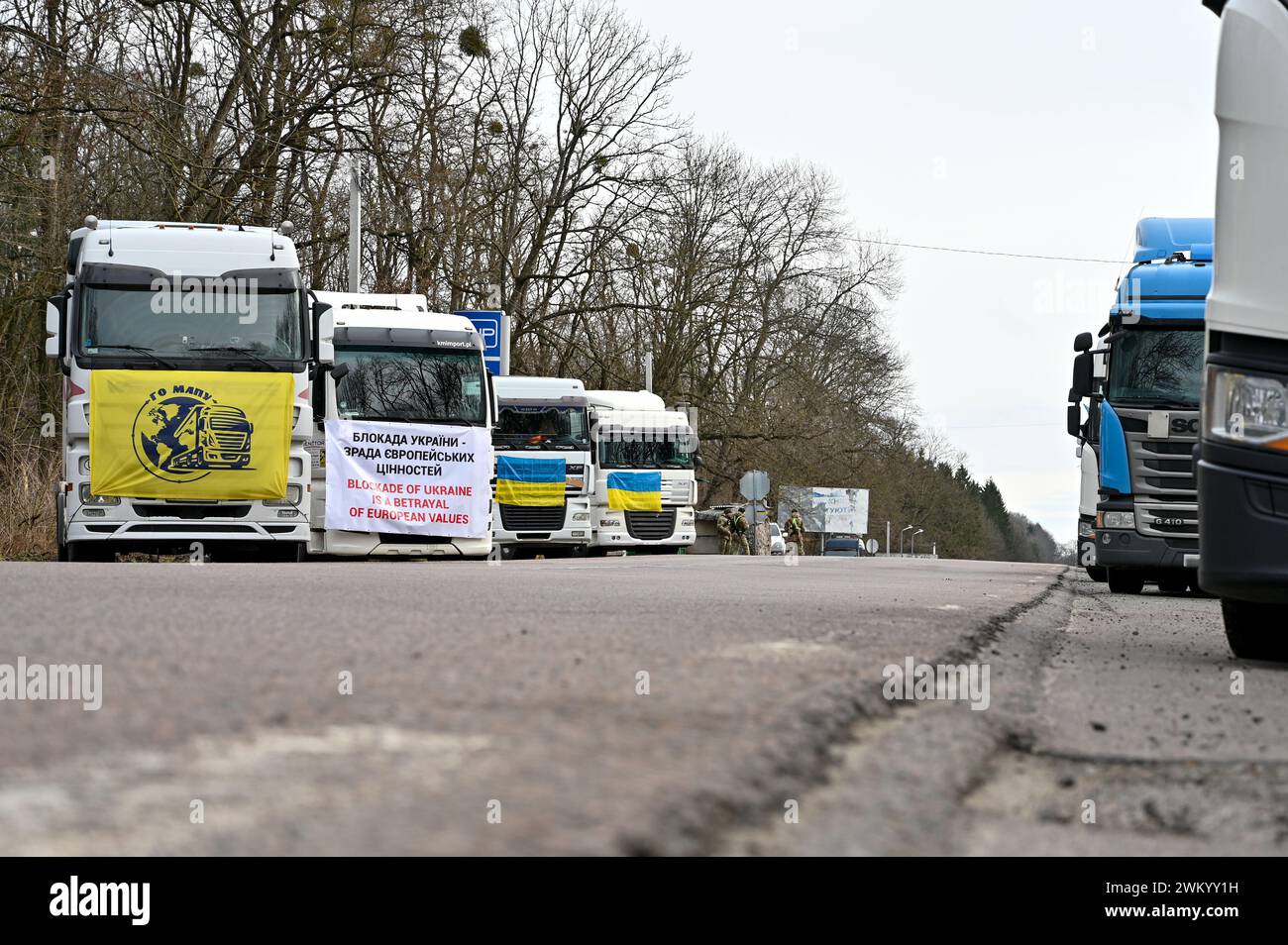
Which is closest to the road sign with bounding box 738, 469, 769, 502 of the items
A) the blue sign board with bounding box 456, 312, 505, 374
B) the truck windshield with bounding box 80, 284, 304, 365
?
the blue sign board with bounding box 456, 312, 505, 374

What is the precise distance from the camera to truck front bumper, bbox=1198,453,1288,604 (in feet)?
19.4

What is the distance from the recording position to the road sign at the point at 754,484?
148ft

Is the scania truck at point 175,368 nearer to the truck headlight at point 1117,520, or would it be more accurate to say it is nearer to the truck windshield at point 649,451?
the truck headlight at point 1117,520

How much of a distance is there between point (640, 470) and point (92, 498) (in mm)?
16506

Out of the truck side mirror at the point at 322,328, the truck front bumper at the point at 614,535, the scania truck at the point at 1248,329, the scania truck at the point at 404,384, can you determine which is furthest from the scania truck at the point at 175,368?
the truck front bumper at the point at 614,535

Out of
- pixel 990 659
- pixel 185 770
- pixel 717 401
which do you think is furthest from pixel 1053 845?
pixel 717 401

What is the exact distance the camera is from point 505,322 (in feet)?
79.2

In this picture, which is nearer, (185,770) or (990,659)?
(185,770)

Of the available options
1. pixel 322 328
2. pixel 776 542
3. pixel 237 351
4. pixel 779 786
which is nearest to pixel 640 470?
pixel 322 328

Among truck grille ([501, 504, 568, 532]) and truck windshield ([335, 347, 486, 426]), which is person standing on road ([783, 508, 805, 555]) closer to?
truck grille ([501, 504, 568, 532])

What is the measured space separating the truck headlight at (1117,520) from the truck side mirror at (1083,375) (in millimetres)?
1325

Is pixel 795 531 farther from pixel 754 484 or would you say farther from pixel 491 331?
pixel 491 331
